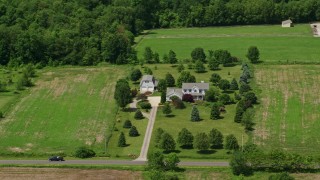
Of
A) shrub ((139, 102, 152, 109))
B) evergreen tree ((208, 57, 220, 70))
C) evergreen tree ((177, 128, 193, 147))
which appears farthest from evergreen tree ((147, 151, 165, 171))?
evergreen tree ((208, 57, 220, 70))

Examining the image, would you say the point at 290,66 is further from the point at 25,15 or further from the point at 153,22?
the point at 25,15

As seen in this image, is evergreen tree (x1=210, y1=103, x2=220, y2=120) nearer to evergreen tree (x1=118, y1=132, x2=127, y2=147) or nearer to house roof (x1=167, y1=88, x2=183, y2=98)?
house roof (x1=167, y1=88, x2=183, y2=98)

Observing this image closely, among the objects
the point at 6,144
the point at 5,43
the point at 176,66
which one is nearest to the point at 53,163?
the point at 6,144

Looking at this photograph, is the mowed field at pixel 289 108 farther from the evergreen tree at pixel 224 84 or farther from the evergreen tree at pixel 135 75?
the evergreen tree at pixel 135 75

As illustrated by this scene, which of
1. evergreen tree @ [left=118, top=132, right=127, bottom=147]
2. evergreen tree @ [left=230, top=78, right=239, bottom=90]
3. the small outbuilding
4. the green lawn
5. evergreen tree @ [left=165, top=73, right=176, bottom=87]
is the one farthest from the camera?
the small outbuilding

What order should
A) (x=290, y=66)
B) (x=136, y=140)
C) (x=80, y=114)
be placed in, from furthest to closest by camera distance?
(x=290, y=66), (x=80, y=114), (x=136, y=140)

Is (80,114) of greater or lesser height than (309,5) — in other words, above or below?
below
